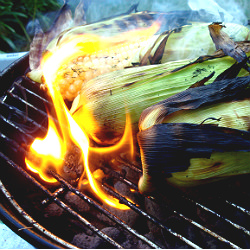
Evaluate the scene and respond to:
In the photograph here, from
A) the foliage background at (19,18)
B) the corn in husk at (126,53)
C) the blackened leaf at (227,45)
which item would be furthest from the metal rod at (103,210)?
the foliage background at (19,18)

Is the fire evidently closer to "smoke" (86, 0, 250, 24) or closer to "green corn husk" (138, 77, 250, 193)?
"green corn husk" (138, 77, 250, 193)

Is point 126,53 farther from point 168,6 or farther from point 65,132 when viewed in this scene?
point 168,6

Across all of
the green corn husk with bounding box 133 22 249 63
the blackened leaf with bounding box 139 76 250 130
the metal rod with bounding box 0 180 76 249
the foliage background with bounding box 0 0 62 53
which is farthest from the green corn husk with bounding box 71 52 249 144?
the foliage background with bounding box 0 0 62 53

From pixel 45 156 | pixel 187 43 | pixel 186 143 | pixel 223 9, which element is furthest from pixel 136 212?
pixel 223 9

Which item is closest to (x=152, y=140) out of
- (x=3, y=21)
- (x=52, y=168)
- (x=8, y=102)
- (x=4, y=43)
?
(x=52, y=168)

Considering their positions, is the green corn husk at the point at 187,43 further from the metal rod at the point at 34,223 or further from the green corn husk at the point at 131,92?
the metal rod at the point at 34,223
